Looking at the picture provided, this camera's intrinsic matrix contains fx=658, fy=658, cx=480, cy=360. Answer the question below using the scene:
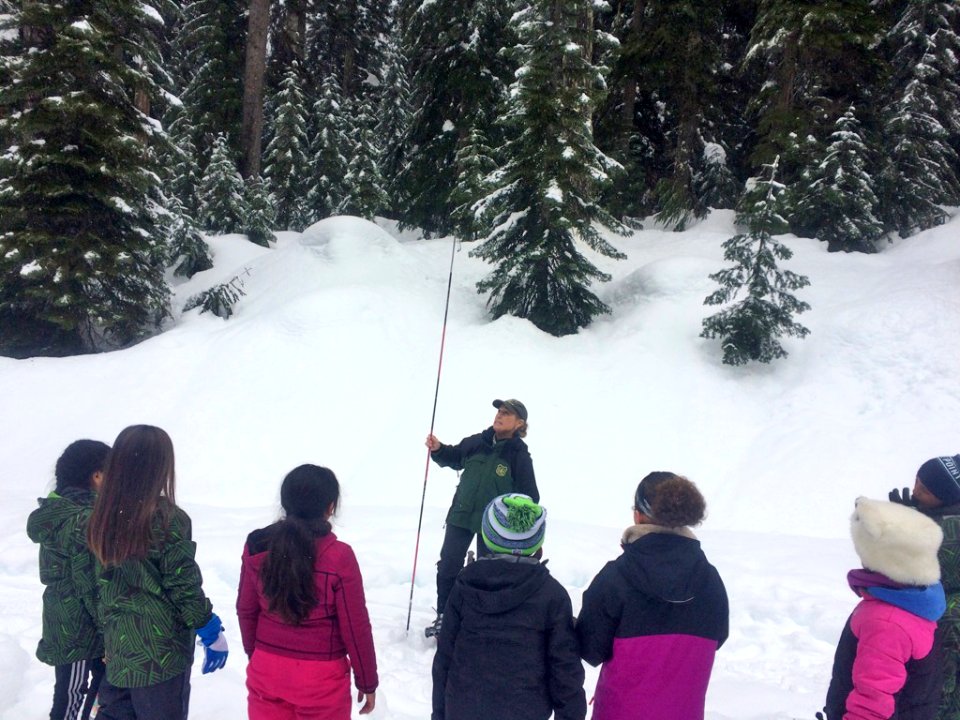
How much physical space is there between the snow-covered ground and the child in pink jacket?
2776mm

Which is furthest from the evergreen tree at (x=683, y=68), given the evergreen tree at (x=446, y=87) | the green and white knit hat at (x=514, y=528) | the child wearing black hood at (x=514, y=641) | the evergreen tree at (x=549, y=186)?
the child wearing black hood at (x=514, y=641)

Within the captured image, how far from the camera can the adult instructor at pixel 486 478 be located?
4.70 meters

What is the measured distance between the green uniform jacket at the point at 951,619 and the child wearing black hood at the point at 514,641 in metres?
1.52

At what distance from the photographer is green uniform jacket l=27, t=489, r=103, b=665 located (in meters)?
3.00

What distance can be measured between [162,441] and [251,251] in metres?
13.4

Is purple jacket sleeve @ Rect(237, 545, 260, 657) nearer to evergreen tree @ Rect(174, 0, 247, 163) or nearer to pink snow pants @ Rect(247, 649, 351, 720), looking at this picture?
pink snow pants @ Rect(247, 649, 351, 720)

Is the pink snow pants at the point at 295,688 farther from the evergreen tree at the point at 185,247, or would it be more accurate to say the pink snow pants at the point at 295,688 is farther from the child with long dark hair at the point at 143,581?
the evergreen tree at the point at 185,247

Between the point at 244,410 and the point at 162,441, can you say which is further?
the point at 244,410

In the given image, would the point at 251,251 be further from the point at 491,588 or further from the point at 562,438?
the point at 491,588

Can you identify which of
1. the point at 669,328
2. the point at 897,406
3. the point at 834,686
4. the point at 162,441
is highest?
the point at 669,328

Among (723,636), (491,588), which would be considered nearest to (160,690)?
(491,588)

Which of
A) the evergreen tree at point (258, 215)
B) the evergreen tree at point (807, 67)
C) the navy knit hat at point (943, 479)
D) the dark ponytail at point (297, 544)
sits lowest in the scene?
the dark ponytail at point (297, 544)

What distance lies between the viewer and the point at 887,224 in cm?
1473

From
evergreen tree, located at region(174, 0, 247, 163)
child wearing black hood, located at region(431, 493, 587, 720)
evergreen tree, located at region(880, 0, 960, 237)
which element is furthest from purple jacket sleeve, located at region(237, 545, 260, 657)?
evergreen tree, located at region(174, 0, 247, 163)
